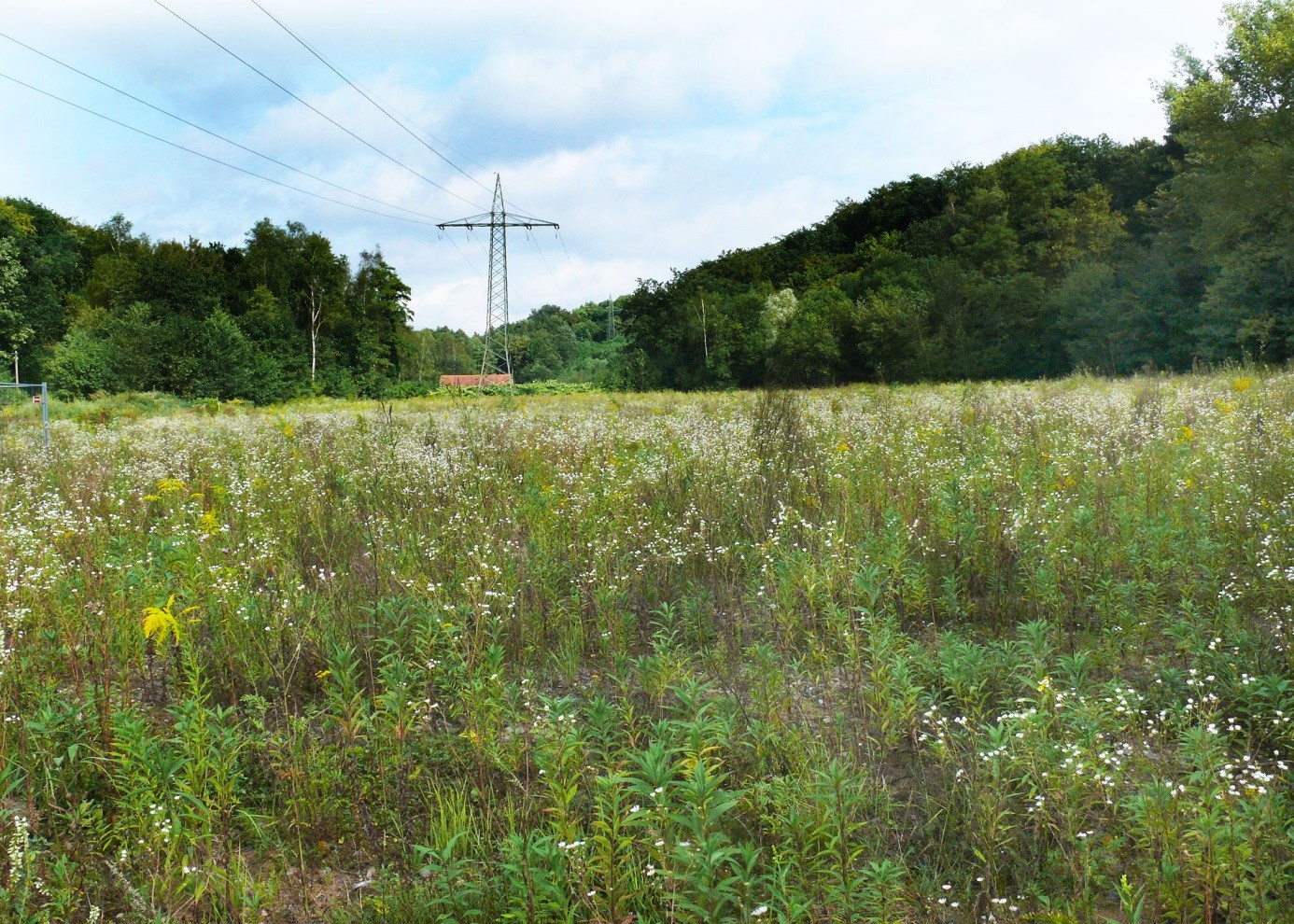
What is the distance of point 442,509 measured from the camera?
19.6ft

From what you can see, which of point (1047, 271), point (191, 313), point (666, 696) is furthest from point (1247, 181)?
point (191, 313)

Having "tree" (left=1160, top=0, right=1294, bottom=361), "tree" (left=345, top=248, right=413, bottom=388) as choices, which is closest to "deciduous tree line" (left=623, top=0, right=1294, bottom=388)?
"tree" (left=1160, top=0, right=1294, bottom=361)

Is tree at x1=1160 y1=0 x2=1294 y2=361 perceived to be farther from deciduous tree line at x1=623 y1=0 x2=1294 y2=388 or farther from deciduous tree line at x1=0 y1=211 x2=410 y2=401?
deciduous tree line at x1=0 y1=211 x2=410 y2=401

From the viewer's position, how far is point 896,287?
137 ft

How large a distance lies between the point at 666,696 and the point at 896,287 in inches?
1629

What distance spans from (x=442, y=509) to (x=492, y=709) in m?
3.11

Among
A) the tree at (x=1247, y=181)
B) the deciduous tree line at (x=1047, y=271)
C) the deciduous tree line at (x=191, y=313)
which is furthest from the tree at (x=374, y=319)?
the tree at (x=1247, y=181)

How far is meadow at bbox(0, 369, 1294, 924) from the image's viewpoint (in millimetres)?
2258

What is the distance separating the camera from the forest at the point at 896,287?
2778 centimetres

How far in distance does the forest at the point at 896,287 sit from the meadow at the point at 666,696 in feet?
85.0

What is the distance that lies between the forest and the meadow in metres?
25.9

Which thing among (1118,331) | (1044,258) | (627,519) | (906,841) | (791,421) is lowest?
(906,841)

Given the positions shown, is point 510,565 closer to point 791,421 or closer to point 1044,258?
point 791,421

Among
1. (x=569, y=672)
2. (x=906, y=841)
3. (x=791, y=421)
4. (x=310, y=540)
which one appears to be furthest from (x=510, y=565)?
(x=791, y=421)
